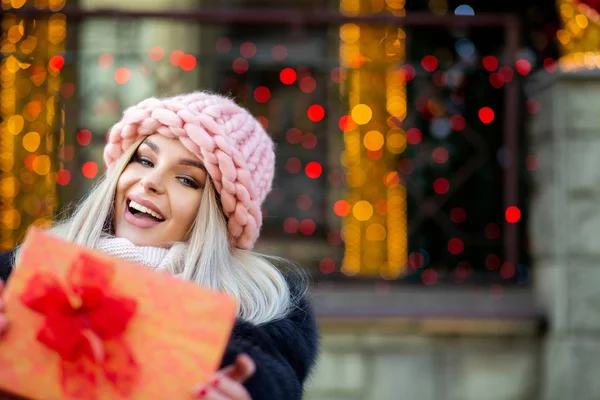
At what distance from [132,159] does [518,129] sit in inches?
121

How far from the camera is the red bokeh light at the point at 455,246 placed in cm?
532

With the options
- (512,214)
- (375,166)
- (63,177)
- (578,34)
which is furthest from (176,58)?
(578,34)

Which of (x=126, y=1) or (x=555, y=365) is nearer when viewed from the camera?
(x=555, y=365)

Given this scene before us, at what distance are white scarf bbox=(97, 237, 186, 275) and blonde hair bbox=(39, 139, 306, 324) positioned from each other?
0.02m

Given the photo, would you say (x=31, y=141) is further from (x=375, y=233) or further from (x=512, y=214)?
(x=512, y=214)

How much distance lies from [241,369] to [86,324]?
31 centimetres

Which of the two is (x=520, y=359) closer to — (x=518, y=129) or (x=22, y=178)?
(x=518, y=129)

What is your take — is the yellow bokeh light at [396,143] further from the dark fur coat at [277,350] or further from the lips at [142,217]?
the lips at [142,217]

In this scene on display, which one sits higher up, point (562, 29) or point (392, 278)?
point (562, 29)

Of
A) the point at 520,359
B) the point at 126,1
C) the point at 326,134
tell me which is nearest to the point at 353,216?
the point at 326,134

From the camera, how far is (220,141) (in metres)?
2.43

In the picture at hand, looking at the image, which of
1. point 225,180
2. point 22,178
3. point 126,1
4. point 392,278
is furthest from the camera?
point 126,1

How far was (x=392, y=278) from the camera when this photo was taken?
5055 mm

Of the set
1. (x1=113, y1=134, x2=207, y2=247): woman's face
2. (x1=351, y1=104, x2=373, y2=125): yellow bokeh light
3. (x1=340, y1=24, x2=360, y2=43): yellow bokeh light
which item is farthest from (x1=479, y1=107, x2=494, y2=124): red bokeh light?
(x1=113, y1=134, x2=207, y2=247): woman's face
